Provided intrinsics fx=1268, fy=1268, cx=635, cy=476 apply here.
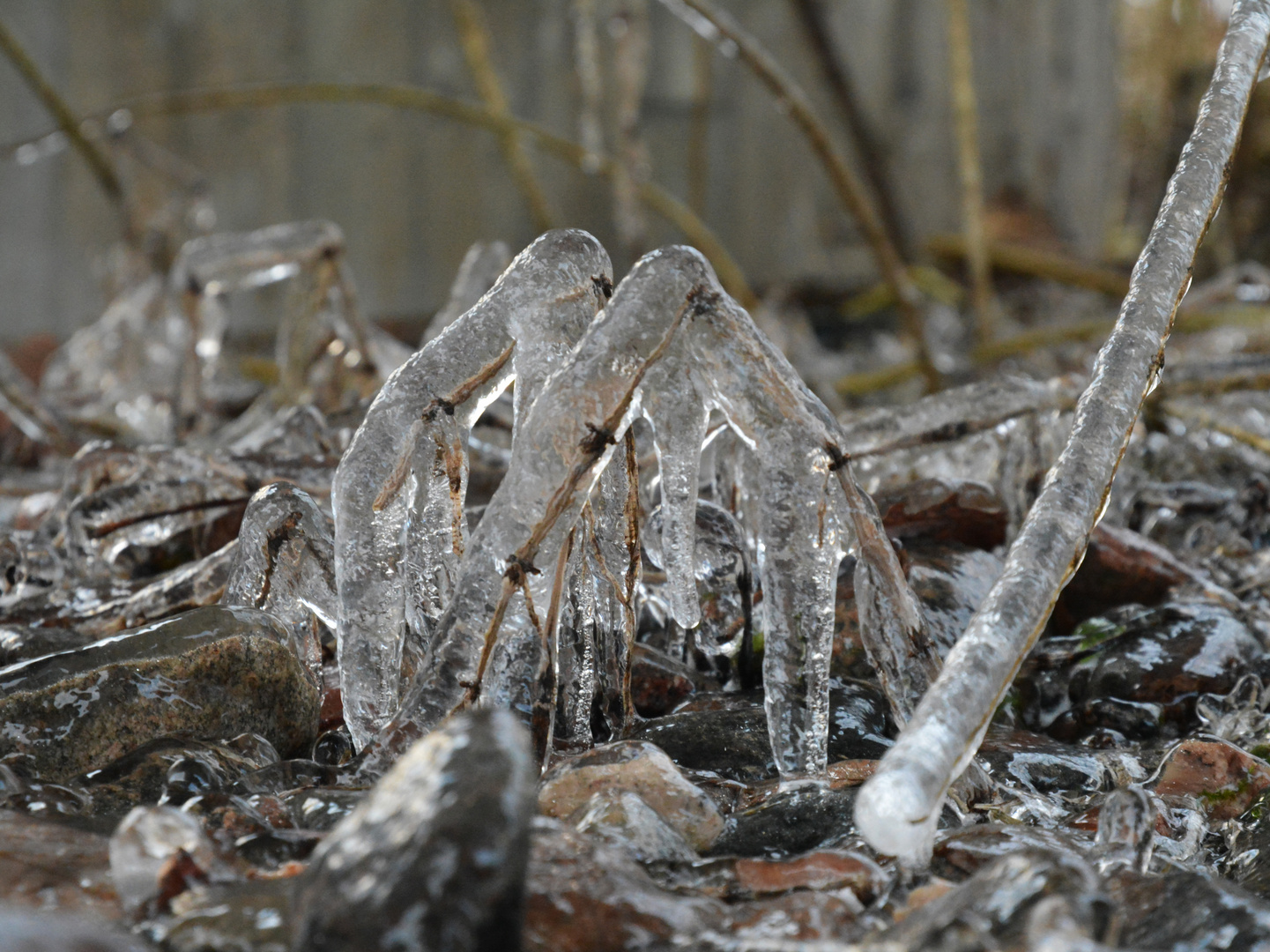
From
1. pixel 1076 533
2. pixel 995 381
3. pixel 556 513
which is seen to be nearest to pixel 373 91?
pixel 995 381

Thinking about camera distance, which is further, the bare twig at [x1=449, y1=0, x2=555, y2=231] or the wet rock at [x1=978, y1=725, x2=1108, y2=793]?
the bare twig at [x1=449, y1=0, x2=555, y2=231]

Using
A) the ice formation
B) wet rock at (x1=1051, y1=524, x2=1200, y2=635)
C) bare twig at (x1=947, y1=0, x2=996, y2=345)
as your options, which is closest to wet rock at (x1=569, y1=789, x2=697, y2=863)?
the ice formation

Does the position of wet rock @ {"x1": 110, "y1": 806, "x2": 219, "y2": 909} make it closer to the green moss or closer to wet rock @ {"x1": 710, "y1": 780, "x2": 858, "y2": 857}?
wet rock @ {"x1": 710, "y1": 780, "x2": 858, "y2": 857}

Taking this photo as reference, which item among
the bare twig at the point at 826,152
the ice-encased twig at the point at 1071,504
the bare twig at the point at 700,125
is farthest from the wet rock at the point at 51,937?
the bare twig at the point at 700,125

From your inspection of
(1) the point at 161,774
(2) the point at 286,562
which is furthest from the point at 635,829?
(2) the point at 286,562

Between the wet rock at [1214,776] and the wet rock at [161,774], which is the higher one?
the wet rock at [161,774]

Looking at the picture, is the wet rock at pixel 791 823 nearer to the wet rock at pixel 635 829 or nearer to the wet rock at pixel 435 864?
the wet rock at pixel 635 829

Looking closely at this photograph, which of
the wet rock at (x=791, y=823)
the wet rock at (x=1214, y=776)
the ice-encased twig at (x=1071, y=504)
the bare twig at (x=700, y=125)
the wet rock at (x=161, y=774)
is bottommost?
the wet rock at (x=1214, y=776)
